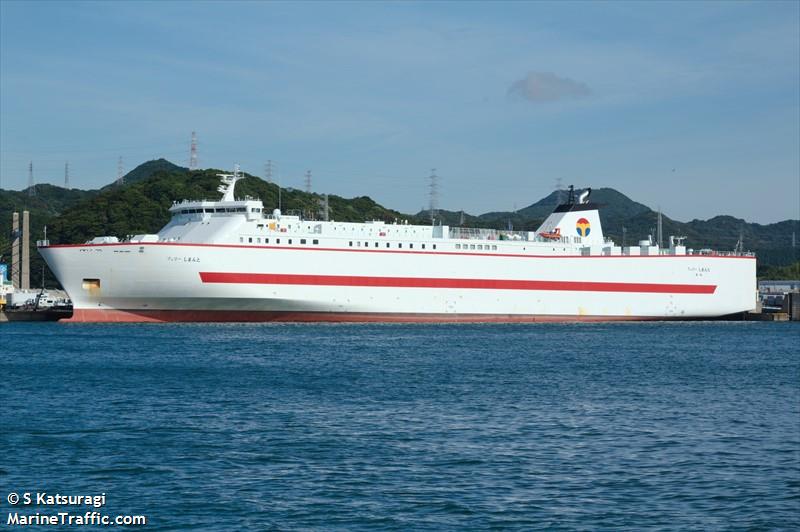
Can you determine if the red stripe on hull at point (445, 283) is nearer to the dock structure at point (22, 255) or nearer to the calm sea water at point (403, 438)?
the calm sea water at point (403, 438)

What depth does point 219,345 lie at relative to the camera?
126 feet

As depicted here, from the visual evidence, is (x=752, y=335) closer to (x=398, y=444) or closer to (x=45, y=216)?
(x=398, y=444)

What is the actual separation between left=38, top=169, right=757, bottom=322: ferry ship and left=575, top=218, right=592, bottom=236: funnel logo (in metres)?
0.08

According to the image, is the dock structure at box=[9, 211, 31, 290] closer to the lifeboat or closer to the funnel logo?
the lifeboat

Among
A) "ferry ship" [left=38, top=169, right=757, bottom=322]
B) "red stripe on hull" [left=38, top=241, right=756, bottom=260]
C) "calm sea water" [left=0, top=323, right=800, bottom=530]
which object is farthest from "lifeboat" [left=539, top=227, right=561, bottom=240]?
"calm sea water" [left=0, top=323, right=800, bottom=530]

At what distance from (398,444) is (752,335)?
42.3m

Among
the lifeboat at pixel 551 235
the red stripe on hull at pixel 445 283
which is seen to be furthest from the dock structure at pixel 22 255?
the lifeboat at pixel 551 235

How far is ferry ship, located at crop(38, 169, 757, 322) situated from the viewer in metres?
49.8

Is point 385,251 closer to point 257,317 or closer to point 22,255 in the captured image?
point 257,317

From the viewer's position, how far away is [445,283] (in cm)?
5706

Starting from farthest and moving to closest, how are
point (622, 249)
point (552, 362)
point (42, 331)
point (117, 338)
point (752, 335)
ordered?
point (622, 249) < point (752, 335) < point (42, 331) < point (117, 338) < point (552, 362)

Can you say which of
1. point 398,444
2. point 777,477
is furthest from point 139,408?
point 777,477

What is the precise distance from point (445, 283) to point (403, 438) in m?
38.6

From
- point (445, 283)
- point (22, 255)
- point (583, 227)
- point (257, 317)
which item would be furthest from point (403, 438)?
point (22, 255)
